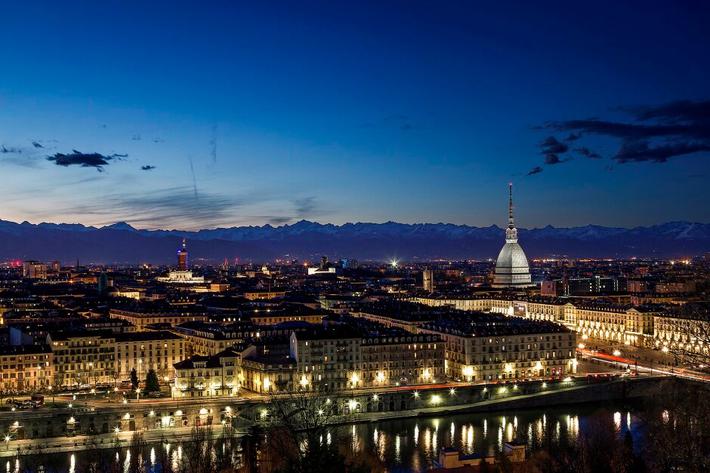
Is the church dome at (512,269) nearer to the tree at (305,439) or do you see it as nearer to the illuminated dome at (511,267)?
the illuminated dome at (511,267)

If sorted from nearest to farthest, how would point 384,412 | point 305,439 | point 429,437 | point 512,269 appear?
1. point 305,439
2. point 429,437
3. point 384,412
4. point 512,269

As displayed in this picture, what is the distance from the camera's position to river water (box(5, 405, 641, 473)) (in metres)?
37.8

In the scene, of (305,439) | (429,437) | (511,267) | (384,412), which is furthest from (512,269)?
(305,439)

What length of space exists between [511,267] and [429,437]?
296ft

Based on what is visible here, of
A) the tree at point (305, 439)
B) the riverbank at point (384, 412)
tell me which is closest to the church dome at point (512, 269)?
the riverbank at point (384, 412)

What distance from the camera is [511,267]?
433 feet

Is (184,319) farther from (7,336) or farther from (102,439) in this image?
(102,439)

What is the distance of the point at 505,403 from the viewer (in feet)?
169

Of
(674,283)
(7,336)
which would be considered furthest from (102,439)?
(674,283)

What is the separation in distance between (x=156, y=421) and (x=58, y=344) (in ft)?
48.1

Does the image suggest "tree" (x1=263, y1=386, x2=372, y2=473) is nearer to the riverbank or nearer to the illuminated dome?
the riverbank

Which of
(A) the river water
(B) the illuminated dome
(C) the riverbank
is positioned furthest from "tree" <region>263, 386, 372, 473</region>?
(B) the illuminated dome

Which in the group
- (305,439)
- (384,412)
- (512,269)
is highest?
(512,269)

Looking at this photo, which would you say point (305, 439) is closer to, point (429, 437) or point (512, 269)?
point (429, 437)
